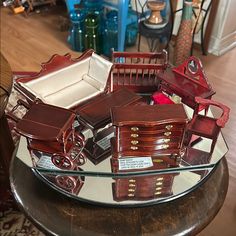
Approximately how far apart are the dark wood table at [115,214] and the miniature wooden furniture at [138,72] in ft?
1.15

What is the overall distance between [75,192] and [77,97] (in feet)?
0.92

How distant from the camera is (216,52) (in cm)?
239

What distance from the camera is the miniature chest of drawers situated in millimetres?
707

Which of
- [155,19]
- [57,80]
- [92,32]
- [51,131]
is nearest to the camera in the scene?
[51,131]

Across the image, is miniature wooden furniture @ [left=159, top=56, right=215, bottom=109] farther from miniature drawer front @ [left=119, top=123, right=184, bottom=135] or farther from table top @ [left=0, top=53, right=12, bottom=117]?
table top @ [left=0, top=53, right=12, bottom=117]

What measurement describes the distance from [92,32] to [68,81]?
1370mm

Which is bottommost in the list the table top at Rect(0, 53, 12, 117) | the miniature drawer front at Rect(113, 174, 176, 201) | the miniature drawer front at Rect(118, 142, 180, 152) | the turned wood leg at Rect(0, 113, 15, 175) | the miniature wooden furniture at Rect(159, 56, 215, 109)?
the turned wood leg at Rect(0, 113, 15, 175)

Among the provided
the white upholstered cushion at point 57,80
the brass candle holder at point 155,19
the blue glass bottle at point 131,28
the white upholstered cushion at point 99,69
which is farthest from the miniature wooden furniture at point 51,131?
the blue glass bottle at point 131,28

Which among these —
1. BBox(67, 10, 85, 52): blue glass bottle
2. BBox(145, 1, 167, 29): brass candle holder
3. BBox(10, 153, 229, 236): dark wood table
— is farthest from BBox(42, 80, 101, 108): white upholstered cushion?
BBox(67, 10, 85, 52): blue glass bottle

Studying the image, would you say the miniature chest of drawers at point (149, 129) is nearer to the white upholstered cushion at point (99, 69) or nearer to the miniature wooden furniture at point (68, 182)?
the miniature wooden furniture at point (68, 182)

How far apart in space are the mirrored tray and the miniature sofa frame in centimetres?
18

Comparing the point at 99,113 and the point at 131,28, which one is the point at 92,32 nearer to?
the point at 131,28

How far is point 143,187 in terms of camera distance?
2.62 ft

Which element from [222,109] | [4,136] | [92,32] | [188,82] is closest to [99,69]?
[188,82]
